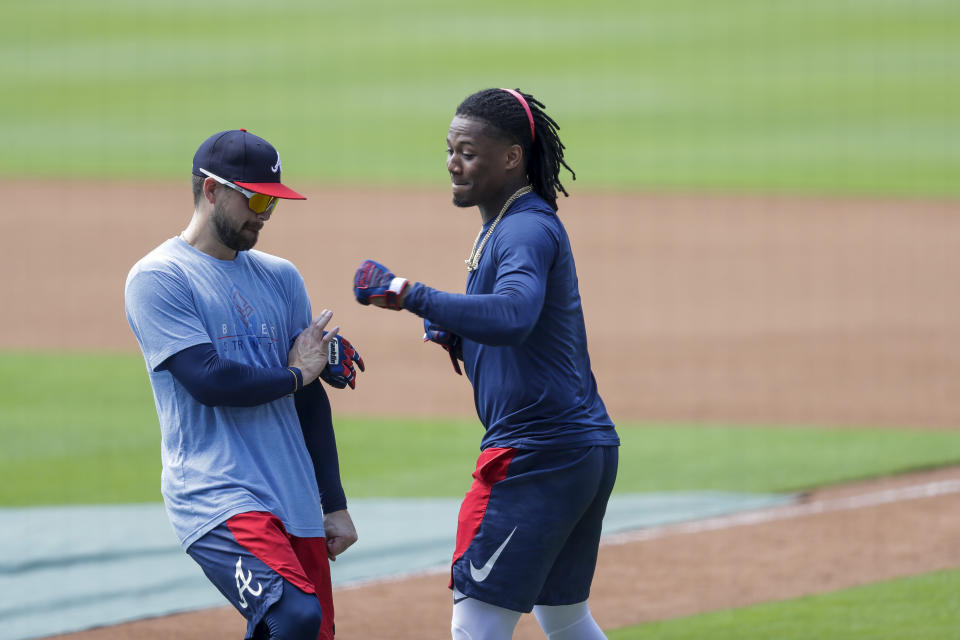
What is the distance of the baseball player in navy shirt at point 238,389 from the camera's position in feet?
13.2

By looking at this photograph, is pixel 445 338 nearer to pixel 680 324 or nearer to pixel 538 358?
pixel 538 358

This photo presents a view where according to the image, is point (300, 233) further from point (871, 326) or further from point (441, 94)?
point (441, 94)

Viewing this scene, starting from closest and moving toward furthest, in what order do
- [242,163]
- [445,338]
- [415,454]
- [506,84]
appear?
1. [242,163]
2. [445,338]
3. [415,454]
4. [506,84]

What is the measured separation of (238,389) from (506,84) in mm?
30401

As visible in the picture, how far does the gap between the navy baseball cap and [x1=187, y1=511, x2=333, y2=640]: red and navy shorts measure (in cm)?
101

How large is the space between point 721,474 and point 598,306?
276 inches

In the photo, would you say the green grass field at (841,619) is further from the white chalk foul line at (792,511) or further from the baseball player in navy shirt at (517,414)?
the baseball player in navy shirt at (517,414)

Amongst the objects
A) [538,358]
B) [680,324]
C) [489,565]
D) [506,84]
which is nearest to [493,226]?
[538,358]

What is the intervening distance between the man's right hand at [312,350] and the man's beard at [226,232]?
34cm

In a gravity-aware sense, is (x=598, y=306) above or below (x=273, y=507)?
below

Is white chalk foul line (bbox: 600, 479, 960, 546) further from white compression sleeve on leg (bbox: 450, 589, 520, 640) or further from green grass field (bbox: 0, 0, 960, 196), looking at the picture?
green grass field (bbox: 0, 0, 960, 196)

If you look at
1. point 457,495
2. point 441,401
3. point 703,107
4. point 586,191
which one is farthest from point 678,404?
point 703,107

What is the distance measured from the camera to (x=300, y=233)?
2120cm

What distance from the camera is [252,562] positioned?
4008 mm
